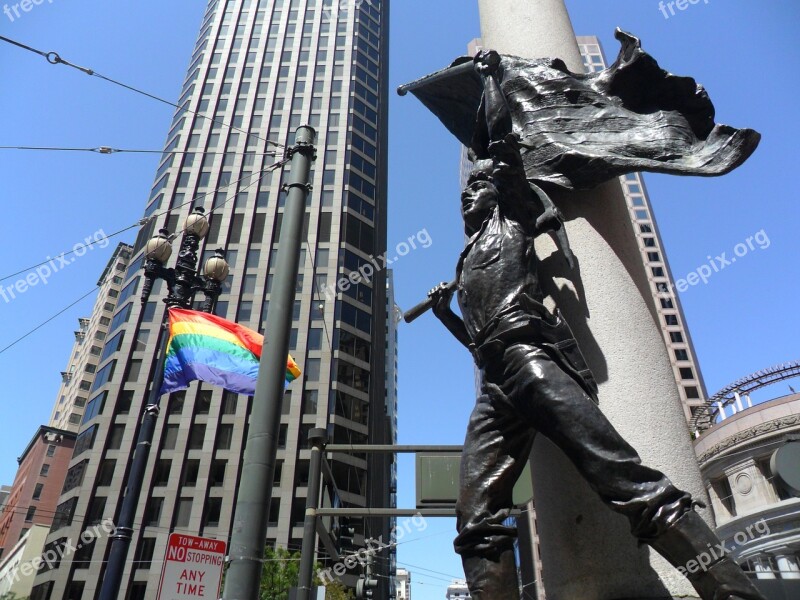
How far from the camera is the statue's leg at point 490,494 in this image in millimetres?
2691

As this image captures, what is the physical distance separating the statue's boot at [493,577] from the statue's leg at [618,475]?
1.88 ft

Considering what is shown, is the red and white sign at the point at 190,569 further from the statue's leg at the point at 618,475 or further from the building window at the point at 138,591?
the building window at the point at 138,591

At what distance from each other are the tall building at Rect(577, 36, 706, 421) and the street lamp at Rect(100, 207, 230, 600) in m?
59.8

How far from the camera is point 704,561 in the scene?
2146 millimetres

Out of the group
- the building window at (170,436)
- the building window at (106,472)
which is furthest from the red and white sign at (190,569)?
the building window at (106,472)

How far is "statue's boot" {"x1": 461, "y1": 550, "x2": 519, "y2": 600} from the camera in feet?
8.65

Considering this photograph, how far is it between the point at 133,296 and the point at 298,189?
56771 mm

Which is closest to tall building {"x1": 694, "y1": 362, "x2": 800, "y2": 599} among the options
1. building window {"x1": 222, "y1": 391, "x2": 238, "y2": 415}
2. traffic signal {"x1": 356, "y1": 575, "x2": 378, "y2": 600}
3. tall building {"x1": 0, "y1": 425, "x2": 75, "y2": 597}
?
traffic signal {"x1": 356, "y1": 575, "x2": 378, "y2": 600}

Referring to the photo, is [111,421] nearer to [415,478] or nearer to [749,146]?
[415,478]

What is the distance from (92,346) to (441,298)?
94.9 metres

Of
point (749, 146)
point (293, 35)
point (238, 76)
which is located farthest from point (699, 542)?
point (293, 35)

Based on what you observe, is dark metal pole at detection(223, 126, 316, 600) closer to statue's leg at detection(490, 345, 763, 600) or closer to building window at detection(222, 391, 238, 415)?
statue's leg at detection(490, 345, 763, 600)

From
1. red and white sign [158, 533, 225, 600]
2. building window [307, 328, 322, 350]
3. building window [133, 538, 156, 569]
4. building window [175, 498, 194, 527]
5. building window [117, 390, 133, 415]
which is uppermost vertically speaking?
building window [307, 328, 322, 350]

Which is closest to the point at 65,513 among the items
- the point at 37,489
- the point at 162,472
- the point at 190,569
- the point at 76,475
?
the point at 76,475
